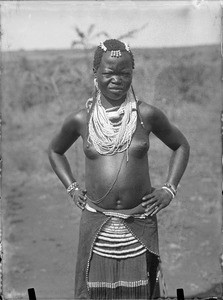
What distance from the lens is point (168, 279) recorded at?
446cm

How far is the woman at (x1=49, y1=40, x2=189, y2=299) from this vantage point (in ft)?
10.1

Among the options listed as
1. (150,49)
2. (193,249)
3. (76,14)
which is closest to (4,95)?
(76,14)

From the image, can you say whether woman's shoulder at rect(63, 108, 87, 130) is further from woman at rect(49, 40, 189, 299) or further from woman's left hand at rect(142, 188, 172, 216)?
woman's left hand at rect(142, 188, 172, 216)

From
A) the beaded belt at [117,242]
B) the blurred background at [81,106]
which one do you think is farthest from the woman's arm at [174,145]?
the blurred background at [81,106]

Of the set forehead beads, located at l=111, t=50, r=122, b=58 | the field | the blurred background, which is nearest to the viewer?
forehead beads, located at l=111, t=50, r=122, b=58

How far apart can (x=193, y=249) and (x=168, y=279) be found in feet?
1.11

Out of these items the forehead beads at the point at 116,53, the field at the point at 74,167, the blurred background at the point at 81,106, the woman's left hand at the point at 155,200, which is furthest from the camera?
the field at the point at 74,167

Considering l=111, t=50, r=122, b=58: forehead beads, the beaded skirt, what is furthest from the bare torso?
l=111, t=50, r=122, b=58: forehead beads

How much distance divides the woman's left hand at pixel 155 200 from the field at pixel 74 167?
1.14m

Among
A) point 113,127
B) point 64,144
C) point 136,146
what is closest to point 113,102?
point 113,127

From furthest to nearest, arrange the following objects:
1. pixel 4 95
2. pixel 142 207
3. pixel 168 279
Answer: pixel 4 95 → pixel 168 279 → pixel 142 207

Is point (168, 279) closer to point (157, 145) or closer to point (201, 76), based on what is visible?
point (157, 145)

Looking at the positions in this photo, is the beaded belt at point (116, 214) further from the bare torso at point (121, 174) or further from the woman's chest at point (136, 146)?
the woman's chest at point (136, 146)

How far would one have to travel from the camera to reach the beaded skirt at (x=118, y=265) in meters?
3.13
